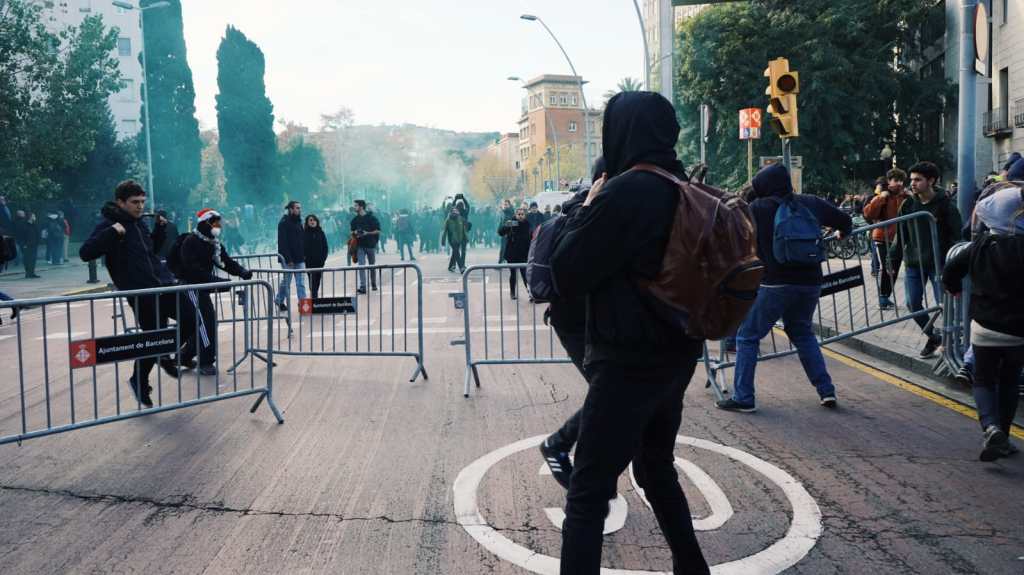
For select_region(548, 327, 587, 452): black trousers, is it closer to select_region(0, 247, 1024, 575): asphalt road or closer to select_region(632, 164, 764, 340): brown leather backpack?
select_region(0, 247, 1024, 575): asphalt road

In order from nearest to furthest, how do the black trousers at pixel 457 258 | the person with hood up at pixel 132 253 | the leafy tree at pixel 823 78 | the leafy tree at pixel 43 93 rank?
the person with hood up at pixel 132 253 < the leafy tree at pixel 43 93 < the black trousers at pixel 457 258 < the leafy tree at pixel 823 78

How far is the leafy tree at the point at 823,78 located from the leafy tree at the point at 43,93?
23.4m

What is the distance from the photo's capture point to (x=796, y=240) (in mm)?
6172

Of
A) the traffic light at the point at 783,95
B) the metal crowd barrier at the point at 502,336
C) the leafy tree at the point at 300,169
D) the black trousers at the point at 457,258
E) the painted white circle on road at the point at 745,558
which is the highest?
the leafy tree at the point at 300,169

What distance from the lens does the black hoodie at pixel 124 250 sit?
745 cm

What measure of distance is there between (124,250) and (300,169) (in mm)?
69233

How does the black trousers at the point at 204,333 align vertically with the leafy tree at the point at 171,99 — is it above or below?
below

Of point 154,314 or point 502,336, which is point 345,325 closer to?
point 502,336

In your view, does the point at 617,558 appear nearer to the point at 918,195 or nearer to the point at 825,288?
the point at 825,288

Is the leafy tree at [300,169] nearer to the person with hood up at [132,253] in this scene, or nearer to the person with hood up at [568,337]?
the person with hood up at [132,253]

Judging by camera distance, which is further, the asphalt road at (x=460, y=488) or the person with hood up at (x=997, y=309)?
the person with hood up at (x=997, y=309)

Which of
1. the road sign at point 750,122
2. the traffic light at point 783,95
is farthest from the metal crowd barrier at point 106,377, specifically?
the road sign at point 750,122

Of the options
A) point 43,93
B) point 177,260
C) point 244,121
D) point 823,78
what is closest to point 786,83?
point 177,260

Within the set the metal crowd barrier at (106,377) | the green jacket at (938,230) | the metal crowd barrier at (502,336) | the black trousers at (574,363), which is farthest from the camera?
the green jacket at (938,230)
